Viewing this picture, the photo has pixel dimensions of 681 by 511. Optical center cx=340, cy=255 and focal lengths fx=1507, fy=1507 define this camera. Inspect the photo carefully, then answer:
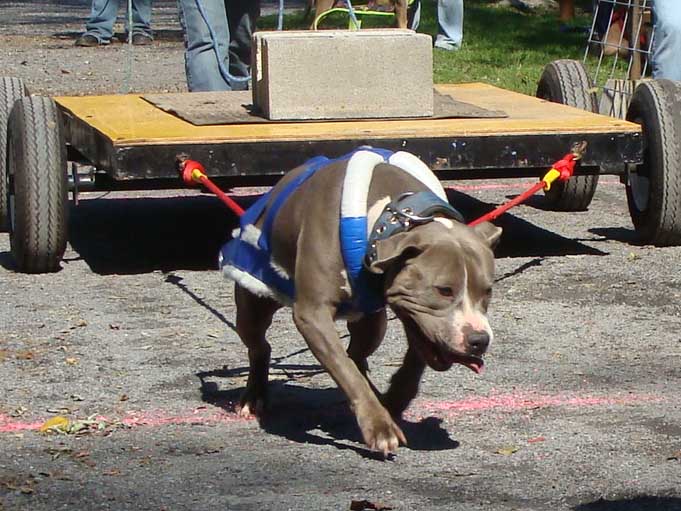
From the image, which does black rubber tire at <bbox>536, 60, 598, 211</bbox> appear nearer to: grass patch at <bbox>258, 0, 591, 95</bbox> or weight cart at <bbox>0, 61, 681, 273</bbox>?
weight cart at <bbox>0, 61, 681, 273</bbox>

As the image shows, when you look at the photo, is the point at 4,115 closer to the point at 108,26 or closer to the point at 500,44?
the point at 500,44

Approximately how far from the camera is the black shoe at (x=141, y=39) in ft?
56.5

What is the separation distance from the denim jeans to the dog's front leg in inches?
177

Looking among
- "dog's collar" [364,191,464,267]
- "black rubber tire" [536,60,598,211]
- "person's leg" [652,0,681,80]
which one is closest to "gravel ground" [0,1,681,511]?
"black rubber tire" [536,60,598,211]

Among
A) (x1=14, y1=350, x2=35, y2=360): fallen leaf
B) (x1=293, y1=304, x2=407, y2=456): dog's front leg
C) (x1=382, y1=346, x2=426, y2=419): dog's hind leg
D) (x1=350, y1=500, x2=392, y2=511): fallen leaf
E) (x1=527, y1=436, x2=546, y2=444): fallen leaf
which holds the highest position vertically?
(x1=293, y1=304, x2=407, y2=456): dog's front leg

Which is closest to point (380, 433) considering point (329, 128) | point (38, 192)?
point (329, 128)

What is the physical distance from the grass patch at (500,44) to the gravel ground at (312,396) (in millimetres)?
5848

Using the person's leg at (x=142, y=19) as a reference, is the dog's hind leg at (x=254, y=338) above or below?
above

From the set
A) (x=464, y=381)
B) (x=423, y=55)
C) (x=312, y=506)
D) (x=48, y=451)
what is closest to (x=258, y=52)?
(x=423, y=55)

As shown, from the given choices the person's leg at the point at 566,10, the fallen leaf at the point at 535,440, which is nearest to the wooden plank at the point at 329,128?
the fallen leaf at the point at 535,440

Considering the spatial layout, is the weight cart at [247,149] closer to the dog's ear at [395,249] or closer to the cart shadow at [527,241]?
the cart shadow at [527,241]

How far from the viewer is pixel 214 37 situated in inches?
327

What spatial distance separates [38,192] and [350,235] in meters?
2.81

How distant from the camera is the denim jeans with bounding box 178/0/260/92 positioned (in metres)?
8.33
